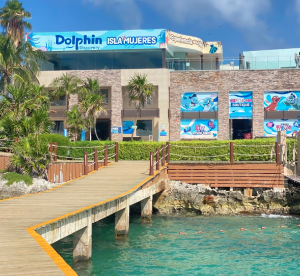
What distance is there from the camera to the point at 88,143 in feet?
96.7

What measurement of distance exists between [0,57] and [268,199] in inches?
1023

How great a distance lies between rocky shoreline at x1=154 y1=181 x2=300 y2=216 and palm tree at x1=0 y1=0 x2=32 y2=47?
2617cm

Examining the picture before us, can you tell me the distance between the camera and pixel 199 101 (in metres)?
43.4

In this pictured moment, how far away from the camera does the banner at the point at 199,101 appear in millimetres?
43312

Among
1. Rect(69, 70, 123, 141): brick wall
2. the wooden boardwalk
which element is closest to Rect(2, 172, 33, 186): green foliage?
the wooden boardwalk

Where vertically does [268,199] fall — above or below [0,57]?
below

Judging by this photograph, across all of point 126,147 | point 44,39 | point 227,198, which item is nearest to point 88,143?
point 126,147

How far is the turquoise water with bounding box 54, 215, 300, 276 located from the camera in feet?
43.1

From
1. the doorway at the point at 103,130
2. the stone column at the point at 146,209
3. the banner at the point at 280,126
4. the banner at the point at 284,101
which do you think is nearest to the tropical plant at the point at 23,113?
the stone column at the point at 146,209

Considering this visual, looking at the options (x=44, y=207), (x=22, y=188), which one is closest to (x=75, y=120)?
(x=22, y=188)

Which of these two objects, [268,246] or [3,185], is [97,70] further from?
[268,246]

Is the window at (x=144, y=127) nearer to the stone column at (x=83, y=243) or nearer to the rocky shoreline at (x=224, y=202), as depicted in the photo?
the rocky shoreline at (x=224, y=202)

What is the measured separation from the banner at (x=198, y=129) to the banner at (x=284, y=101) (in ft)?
17.8

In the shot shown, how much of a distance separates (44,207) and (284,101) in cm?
3276
